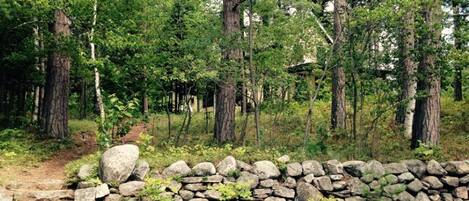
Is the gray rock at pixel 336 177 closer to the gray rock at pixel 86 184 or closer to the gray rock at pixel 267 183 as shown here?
the gray rock at pixel 267 183

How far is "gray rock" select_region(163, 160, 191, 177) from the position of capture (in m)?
7.23

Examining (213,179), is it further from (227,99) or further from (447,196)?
(447,196)

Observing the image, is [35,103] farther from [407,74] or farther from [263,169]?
[407,74]

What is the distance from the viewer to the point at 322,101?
1583cm

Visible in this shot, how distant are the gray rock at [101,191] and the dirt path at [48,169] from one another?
1213mm

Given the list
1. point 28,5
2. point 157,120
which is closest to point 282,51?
point 28,5

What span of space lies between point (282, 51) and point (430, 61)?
3.03m

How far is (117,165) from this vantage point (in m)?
6.98

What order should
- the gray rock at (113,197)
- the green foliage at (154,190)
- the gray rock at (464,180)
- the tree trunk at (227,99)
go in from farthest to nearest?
1. the tree trunk at (227,99)
2. the gray rock at (464,180)
3. the gray rock at (113,197)
4. the green foliage at (154,190)

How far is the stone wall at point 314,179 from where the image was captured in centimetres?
716

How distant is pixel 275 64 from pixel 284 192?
3328 mm

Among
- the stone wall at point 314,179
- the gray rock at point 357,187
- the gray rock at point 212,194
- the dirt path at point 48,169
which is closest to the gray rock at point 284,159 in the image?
the stone wall at point 314,179

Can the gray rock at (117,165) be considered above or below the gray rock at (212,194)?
above

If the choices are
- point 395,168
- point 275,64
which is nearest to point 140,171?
point 275,64
